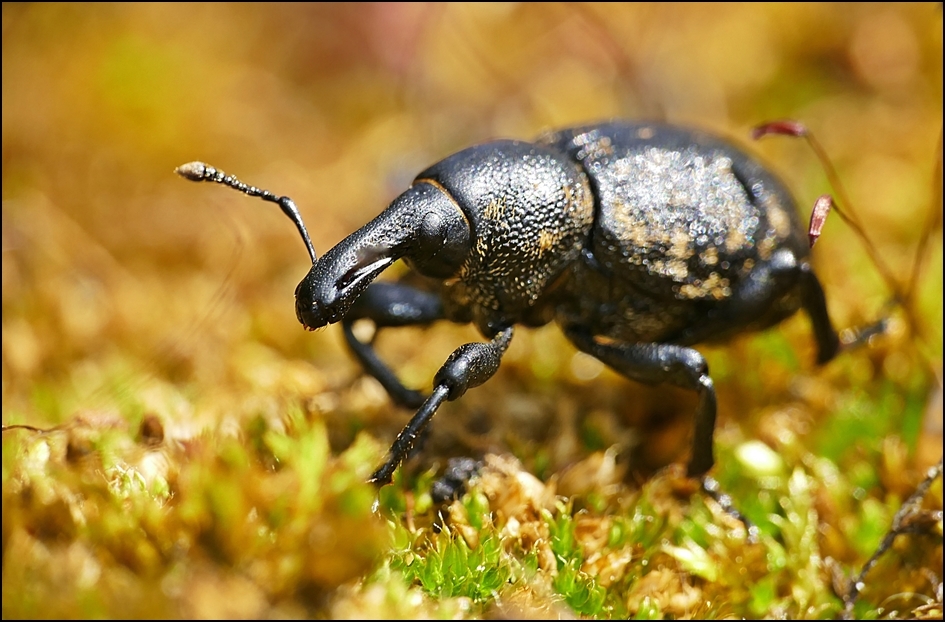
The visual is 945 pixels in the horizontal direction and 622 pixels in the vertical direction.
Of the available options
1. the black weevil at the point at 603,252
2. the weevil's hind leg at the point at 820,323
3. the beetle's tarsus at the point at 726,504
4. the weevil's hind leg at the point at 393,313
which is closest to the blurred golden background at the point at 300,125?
the weevil's hind leg at the point at 820,323

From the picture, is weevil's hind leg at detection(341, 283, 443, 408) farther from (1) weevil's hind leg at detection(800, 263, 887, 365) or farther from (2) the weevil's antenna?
(1) weevil's hind leg at detection(800, 263, 887, 365)

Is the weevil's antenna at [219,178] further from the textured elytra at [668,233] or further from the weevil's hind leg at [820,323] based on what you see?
the weevil's hind leg at [820,323]

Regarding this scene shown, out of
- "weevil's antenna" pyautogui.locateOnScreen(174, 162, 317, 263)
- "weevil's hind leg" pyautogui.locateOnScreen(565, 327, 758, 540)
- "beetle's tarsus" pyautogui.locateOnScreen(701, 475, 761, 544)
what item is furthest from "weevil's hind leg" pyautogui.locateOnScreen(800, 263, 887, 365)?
"weevil's antenna" pyautogui.locateOnScreen(174, 162, 317, 263)

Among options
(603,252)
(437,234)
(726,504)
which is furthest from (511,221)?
(726,504)

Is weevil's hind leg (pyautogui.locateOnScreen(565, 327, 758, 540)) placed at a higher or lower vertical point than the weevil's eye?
lower

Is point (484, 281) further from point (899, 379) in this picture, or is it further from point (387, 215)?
point (899, 379)

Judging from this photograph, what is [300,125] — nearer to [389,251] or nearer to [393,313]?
[393,313]

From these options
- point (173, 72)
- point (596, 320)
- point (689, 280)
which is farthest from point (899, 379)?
point (173, 72)
